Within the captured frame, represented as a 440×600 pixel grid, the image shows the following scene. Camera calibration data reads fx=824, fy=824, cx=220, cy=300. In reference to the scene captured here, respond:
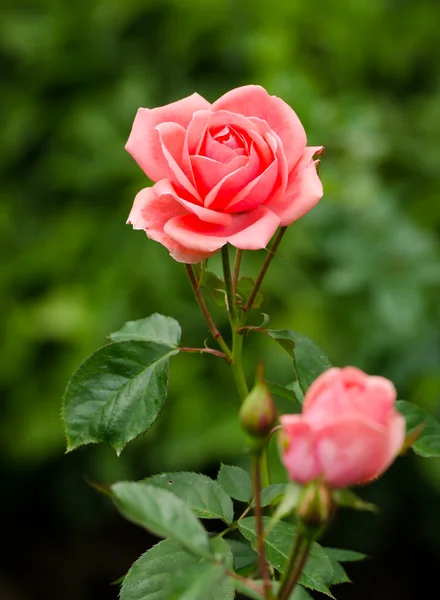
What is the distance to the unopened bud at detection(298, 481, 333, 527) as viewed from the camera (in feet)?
1.36

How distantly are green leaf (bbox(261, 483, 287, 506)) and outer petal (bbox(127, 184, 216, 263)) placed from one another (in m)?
0.17

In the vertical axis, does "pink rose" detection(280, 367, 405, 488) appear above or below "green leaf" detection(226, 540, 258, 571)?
above

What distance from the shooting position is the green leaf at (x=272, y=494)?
0.58m

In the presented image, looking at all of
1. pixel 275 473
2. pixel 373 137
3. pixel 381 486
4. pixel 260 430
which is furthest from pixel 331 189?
pixel 260 430

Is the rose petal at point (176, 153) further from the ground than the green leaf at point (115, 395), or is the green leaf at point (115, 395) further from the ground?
the rose petal at point (176, 153)

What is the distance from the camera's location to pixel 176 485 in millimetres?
606

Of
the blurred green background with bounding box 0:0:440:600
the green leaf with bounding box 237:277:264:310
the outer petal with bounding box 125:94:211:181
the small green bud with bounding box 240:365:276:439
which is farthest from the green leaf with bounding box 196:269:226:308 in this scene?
the blurred green background with bounding box 0:0:440:600

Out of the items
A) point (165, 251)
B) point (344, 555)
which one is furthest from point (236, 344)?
point (165, 251)

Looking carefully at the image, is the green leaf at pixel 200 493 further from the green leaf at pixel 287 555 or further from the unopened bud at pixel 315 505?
the unopened bud at pixel 315 505

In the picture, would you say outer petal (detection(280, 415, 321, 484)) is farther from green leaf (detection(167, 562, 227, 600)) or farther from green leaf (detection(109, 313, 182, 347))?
green leaf (detection(109, 313, 182, 347))

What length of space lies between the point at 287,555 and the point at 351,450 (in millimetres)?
178

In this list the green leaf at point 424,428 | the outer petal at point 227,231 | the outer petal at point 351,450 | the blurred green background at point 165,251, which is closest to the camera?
the outer petal at point 351,450

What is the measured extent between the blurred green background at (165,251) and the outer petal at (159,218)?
1.02 m

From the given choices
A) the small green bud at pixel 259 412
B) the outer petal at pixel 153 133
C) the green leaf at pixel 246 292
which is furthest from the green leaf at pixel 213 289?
the small green bud at pixel 259 412
